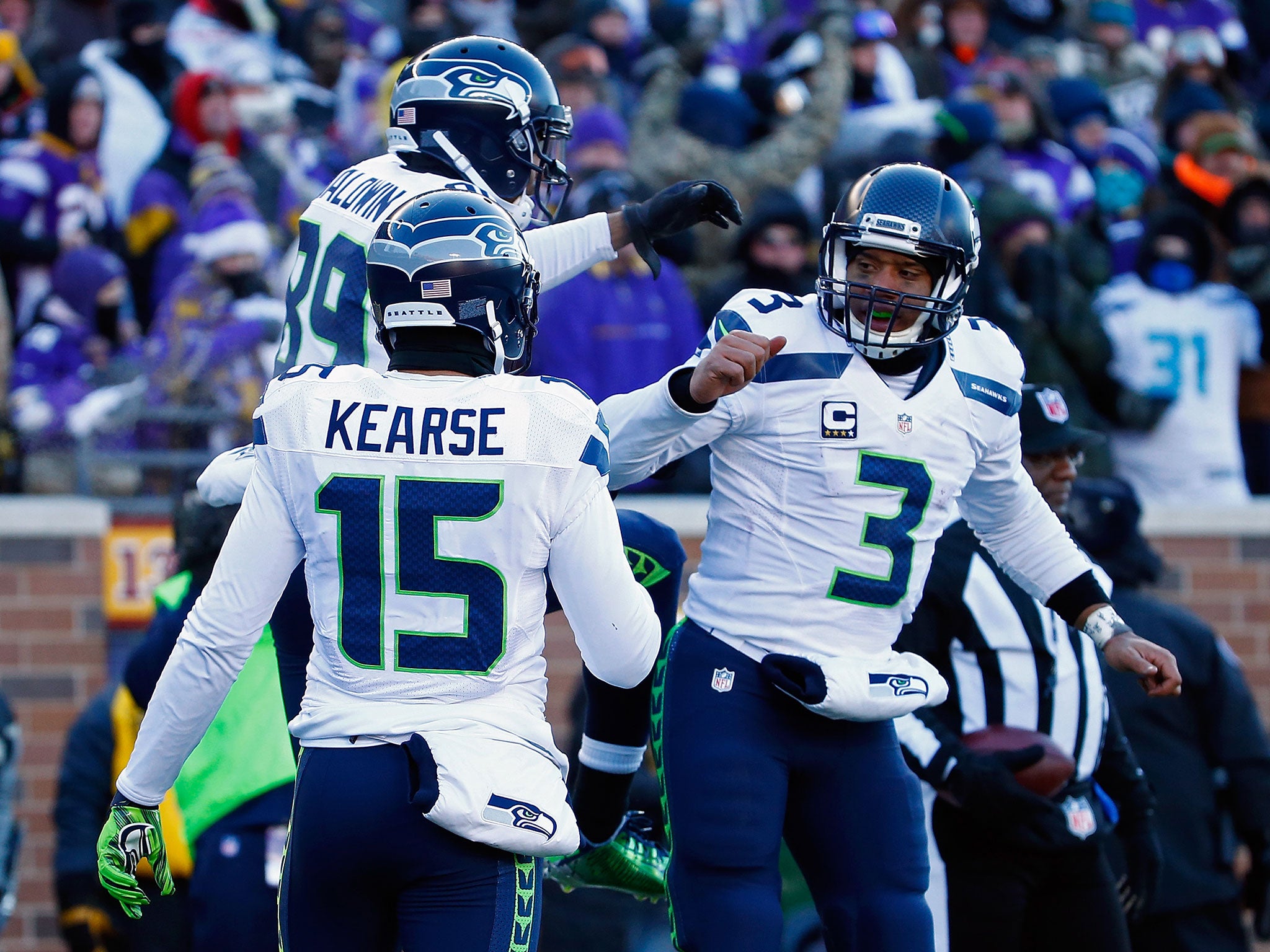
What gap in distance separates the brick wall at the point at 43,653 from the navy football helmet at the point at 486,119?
3951mm

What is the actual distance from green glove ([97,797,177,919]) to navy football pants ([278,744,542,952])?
39cm

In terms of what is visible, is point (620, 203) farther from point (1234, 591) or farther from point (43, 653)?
point (1234, 591)

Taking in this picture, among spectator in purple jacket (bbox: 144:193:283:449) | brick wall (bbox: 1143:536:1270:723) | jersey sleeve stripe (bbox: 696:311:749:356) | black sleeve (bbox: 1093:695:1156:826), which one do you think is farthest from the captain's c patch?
brick wall (bbox: 1143:536:1270:723)

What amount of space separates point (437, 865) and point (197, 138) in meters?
6.64

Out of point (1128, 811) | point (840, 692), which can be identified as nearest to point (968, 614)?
point (1128, 811)

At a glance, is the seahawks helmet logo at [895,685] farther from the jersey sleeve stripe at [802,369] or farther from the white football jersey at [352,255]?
the white football jersey at [352,255]

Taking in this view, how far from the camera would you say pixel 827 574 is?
4125mm

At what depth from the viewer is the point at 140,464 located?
25.9 ft

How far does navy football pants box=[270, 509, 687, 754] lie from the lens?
170 inches

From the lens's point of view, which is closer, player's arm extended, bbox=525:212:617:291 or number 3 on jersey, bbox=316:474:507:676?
number 3 on jersey, bbox=316:474:507:676

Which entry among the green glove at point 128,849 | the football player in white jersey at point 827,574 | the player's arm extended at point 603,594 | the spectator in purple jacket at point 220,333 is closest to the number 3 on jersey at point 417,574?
the player's arm extended at point 603,594

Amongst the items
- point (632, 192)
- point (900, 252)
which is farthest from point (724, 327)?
point (632, 192)

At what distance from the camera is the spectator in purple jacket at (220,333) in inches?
300

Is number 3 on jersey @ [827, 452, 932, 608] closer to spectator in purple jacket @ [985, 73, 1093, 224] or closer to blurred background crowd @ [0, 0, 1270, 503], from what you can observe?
blurred background crowd @ [0, 0, 1270, 503]
